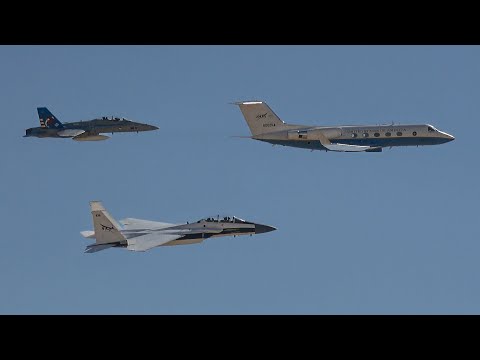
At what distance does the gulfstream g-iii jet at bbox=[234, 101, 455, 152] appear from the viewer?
8231cm

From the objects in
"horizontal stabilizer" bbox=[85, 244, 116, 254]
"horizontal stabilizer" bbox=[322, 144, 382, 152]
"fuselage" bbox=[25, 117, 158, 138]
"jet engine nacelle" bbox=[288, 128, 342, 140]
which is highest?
"fuselage" bbox=[25, 117, 158, 138]

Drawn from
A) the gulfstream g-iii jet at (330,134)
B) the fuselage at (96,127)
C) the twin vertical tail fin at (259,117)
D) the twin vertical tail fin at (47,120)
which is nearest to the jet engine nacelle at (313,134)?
the gulfstream g-iii jet at (330,134)

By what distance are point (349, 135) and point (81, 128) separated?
21.3 meters

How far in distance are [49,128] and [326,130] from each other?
22.1 meters

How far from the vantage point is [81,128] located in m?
86.9

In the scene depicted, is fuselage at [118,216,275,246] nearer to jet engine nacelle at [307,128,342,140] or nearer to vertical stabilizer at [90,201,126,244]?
vertical stabilizer at [90,201,126,244]

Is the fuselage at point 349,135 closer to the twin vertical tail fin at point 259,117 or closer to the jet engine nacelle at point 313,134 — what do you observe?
the jet engine nacelle at point 313,134

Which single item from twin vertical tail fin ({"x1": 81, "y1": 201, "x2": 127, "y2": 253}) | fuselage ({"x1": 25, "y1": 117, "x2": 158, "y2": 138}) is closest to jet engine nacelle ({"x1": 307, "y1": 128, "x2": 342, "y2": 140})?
fuselage ({"x1": 25, "y1": 117, "x2": 158, "y2": 138})

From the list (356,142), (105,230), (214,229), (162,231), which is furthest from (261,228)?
(105,230)

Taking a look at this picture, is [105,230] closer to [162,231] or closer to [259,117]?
[162,231]

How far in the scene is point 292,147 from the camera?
270ft

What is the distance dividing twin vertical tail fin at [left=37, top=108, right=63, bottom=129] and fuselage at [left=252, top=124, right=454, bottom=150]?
16.3 metres

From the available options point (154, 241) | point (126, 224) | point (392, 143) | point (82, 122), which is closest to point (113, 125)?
point (82, 122)

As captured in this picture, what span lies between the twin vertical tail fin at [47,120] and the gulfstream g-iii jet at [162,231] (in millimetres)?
9900
